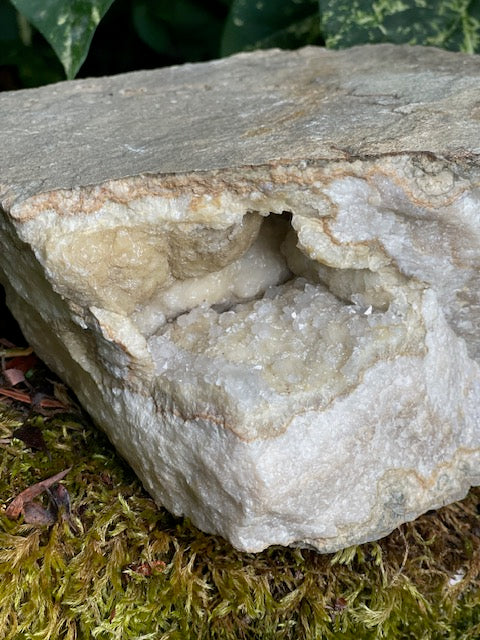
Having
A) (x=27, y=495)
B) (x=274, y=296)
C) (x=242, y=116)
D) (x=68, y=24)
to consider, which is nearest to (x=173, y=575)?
(x=27, y=495)

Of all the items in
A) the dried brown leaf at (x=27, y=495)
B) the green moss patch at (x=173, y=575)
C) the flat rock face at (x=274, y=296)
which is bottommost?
the green moss patch at (x=173, y=575)

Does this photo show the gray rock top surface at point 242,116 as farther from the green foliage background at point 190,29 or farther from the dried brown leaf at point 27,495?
the dried brown leaf at point 27,495

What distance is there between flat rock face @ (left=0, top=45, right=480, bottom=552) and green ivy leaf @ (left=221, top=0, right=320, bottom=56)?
2.10 ft

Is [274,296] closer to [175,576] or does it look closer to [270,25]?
[175,576]

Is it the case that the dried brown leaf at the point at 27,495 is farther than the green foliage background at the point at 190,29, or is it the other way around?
the green foliage background at the point at 190,29

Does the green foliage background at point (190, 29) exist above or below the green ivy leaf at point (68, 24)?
below

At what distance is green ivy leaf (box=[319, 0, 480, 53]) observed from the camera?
1.51 metres

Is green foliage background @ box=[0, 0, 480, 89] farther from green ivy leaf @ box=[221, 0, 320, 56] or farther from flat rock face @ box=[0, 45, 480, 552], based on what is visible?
flat rock face @ box=[0, 45, 480, 552]

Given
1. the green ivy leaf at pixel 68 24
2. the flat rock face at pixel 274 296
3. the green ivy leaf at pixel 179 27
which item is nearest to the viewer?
the flat rock face at pixel 274 296

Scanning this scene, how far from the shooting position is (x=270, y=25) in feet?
5.58

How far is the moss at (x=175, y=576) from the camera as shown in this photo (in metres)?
0.98

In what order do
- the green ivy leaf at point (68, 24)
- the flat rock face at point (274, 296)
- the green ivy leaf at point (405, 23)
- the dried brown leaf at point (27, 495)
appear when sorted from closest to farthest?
1. the flat rock face at point (274, 296)
2. the dried brown leaf at point (27, 495)
3. the green ivy leaf at point (68, 24)
4. the green ivy leaf at point (405, 23)

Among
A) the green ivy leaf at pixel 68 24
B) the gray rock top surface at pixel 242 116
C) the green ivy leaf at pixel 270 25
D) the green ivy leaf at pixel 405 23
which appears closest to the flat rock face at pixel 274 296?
the gray rock top surface at pixel 242 116

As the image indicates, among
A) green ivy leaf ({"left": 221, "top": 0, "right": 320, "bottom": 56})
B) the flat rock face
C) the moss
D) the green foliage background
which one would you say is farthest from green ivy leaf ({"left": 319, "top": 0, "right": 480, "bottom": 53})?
the moss
